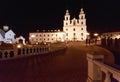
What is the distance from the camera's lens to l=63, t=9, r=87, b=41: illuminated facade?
358 feet

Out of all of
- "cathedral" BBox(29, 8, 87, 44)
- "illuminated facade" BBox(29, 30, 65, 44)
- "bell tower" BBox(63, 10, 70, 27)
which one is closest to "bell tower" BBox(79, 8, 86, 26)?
"cathedral" BBox(29, 8, 87, 44)

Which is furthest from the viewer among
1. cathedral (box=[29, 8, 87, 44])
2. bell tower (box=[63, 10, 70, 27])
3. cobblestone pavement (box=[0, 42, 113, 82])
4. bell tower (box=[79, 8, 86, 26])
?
bell tower (box=[63, 10, 70, 27])

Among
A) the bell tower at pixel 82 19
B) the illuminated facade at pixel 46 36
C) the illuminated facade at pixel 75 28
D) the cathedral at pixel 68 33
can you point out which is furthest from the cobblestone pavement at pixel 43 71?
the bell tower at pixel 82 19

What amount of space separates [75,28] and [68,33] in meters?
4.65

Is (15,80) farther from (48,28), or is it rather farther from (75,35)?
(48,28)

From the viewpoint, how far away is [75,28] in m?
113

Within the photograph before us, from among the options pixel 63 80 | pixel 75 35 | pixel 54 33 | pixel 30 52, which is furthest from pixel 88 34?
pixel 63 80

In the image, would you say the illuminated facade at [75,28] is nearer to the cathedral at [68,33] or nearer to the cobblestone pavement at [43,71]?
the cathedral at [68,33]

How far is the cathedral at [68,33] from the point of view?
107938 millimetres

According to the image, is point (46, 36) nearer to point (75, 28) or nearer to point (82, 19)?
point (75, 28)

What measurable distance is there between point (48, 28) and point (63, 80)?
11145cm

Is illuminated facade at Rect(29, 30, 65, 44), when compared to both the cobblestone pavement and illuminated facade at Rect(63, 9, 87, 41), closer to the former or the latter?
illuminated facade at Rect(63, 9, 87, 41)

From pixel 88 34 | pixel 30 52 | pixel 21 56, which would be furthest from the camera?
pixel 88 34

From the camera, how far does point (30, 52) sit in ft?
80.3
